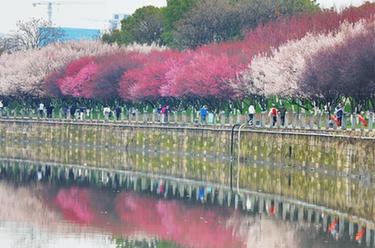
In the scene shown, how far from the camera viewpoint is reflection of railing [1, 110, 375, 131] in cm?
8062

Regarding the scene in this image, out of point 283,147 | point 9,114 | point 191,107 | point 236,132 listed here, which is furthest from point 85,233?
point 9,114

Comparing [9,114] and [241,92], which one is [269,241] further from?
[9,114]

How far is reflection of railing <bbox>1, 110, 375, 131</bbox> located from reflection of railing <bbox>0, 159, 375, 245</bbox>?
701 cm

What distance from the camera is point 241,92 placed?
109m

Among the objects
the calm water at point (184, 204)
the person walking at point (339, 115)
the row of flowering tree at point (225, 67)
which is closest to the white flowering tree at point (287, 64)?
the row of flowering tree at point (225, 67)

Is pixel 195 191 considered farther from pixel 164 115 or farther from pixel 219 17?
pixel 219 17

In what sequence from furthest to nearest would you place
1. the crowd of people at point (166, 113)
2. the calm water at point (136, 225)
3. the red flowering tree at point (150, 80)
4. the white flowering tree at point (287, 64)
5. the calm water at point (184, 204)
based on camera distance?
the red flowering tree at point (150, 80) → the white flowering tree at point (287, 64) → the crowd of people at point (166, 113) → the calm water at point (184, 204) → the calm water at point (136, 225)

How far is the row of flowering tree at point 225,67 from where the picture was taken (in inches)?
3447

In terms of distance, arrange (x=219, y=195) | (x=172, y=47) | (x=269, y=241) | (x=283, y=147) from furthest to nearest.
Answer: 1. (x=172, y=47)
2. (x=283, y=147)
3. (x=219, y=195)
4. (x=269, y=241)

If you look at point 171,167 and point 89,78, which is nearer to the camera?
point 171,167

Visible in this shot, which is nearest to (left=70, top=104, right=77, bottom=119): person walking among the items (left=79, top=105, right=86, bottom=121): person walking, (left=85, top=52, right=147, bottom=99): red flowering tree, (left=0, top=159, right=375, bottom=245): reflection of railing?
(left=79, top=105, right=86, bottom=121): person walking

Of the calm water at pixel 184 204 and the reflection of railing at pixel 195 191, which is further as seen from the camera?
the reflection of railing at pixel 195 191

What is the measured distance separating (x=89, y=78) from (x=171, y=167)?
144 ft

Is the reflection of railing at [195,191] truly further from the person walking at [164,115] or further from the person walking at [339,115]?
the person walking at [164,115]
